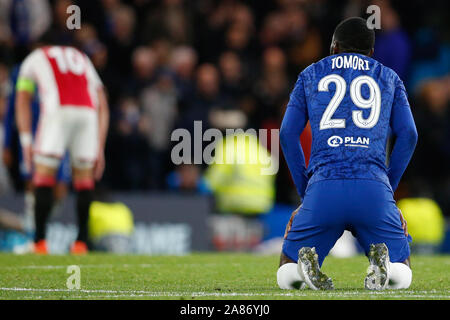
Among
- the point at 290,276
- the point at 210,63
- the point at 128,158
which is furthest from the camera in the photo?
the point at 210,63

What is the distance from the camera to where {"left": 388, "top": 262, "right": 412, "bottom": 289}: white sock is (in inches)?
245

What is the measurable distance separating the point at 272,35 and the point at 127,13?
7.75 ft

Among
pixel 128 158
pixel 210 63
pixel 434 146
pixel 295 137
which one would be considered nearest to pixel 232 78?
Result: pixel 210 63

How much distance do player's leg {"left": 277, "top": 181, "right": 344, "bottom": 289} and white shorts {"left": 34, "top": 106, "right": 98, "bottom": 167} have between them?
15.3 ft

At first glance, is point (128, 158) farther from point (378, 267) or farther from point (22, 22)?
point (378, 267)

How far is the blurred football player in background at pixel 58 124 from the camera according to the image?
1041 cm

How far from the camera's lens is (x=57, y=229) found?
12.7 m

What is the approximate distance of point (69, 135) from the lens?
34.7ft

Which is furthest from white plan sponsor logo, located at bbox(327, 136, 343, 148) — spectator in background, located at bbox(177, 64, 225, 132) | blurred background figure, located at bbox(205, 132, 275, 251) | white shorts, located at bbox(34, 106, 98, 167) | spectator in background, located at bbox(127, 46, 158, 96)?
spectator in background, located at bbox(127, 46, 158, 96)

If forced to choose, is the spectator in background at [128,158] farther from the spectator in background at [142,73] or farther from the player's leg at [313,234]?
the player's leg at [313,234]

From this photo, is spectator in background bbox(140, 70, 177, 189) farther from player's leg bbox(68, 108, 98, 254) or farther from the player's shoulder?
the player's shoulder

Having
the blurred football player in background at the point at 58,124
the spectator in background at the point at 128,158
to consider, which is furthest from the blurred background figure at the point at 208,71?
the blurred football player in background at the point at 58,124

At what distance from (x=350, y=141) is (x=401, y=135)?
361mm
